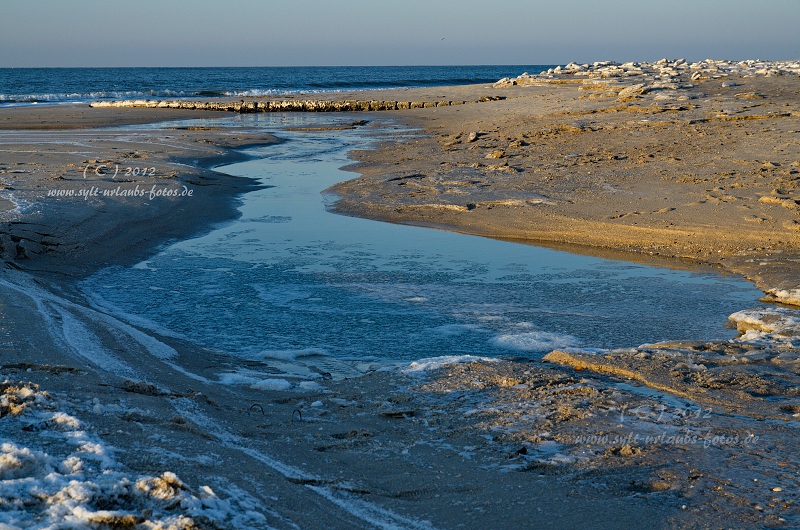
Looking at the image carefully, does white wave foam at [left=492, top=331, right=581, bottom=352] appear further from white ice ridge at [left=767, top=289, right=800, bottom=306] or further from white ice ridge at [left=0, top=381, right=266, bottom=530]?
white ice ridge at [left=0, top=381, right=266, bottom=530]

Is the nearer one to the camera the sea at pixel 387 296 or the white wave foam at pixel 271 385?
the white wave foam at pixel 271 385

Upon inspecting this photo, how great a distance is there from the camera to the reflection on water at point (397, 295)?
20.7 feet

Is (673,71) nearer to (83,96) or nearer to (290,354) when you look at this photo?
(290,354)

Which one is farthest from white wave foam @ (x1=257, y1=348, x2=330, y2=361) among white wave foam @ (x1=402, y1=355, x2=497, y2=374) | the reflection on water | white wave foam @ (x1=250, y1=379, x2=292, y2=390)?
white wave foam @ (x1=402, y1=355, x2=497, y2=374)

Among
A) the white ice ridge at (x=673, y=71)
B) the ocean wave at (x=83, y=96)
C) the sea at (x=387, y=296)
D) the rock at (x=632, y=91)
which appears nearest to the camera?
the sea at (x=387, y=296)

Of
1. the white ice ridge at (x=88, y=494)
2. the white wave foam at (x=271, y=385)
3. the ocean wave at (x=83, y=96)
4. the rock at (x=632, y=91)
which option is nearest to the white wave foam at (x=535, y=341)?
the white wave foam at (x=271, y=385)

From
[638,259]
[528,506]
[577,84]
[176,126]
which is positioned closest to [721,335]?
[638,259]

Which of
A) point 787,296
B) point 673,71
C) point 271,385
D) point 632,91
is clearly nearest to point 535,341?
point 271,385

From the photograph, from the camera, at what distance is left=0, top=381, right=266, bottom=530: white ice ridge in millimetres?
2621

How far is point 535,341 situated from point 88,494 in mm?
4070

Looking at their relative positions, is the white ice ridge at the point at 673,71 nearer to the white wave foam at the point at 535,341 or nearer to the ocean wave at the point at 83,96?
the ocean wave at the point at 83,96

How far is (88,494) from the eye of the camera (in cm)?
275

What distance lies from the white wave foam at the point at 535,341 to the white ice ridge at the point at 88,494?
11.2 feet

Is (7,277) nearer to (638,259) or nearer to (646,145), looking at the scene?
(638,259)
